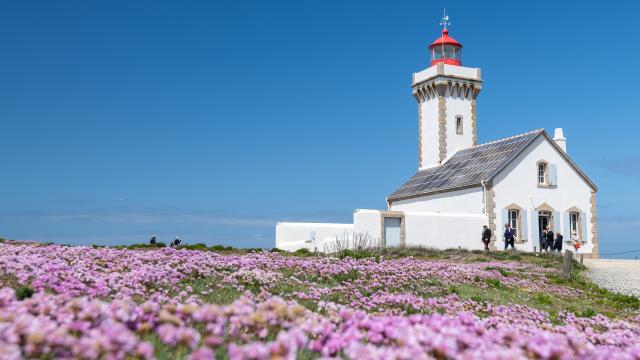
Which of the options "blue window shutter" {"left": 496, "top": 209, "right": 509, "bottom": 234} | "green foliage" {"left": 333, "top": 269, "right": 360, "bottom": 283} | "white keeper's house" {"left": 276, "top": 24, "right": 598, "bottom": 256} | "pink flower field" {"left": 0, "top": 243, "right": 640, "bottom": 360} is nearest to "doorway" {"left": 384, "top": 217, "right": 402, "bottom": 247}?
"white keeper's house" {"left": 276, "top": 24, "right": 598, "bottom": 256}

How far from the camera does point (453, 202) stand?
129ft

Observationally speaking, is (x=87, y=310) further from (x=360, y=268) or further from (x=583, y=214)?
(x=583, y=214)

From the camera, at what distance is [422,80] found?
46.7m

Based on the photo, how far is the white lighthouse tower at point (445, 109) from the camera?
45094mm

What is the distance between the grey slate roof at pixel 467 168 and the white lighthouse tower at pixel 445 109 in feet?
3.74

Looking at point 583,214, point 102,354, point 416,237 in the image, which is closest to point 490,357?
point 102,354

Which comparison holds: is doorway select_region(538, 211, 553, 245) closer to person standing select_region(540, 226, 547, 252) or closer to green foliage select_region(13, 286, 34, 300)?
person standing select_region(540, 226, 547, 252)

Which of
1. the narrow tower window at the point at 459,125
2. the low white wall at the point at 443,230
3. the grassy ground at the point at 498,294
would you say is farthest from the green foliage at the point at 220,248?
the narrow tower window at the point at 459,125

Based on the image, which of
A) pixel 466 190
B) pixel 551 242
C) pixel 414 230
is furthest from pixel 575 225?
pixel 414 230

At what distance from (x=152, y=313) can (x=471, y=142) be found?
145ft

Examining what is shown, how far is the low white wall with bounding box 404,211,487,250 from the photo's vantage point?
117 ft

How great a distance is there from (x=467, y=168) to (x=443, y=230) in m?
6.54

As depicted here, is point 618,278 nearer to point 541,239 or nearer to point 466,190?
point 541,239

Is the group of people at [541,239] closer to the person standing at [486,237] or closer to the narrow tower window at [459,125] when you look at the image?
the person standing at [486,237]
